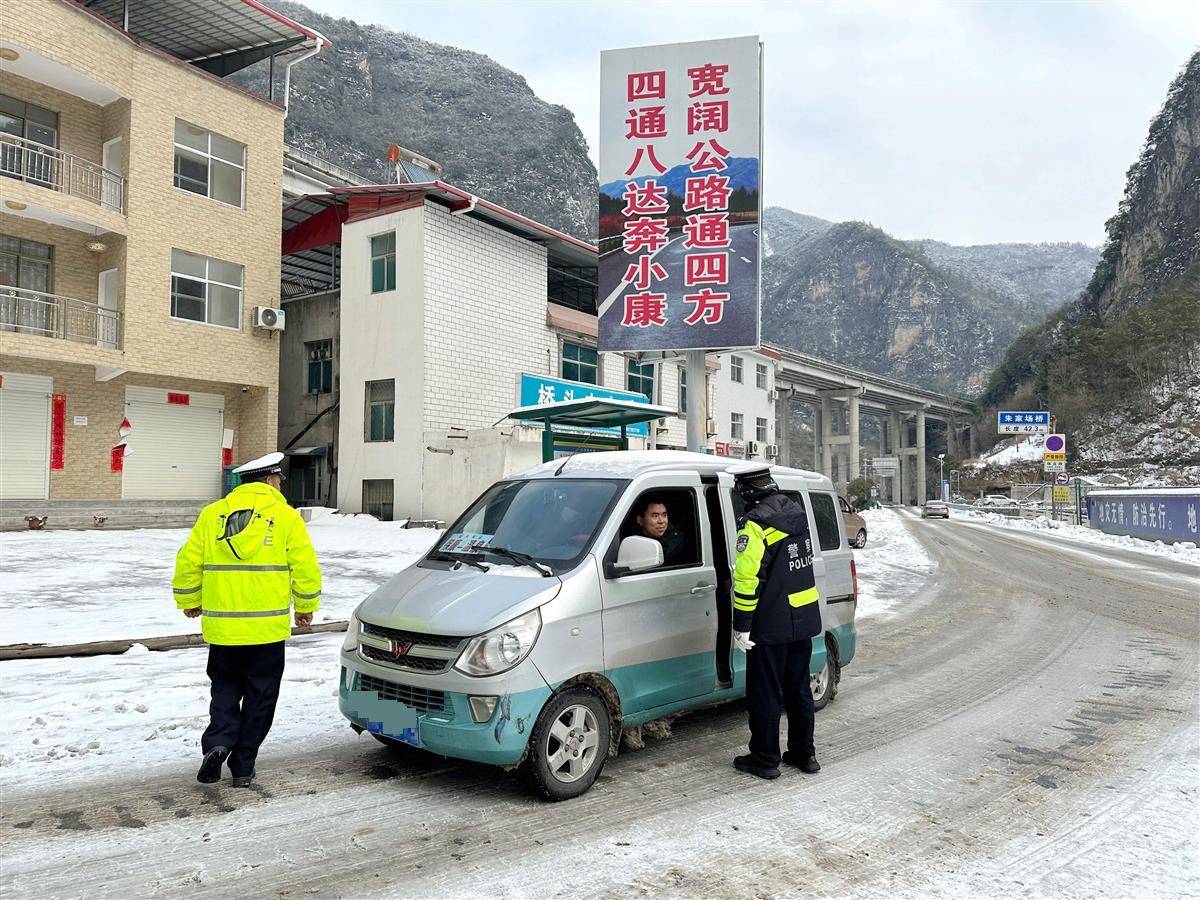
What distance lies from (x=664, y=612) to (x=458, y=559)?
1.34 metres

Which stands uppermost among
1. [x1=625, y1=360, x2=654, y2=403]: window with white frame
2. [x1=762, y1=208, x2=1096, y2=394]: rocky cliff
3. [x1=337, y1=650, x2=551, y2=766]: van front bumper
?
[x1=762, y1=208, x2=1096, y2=394]: rocky cliff

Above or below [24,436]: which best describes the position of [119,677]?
below

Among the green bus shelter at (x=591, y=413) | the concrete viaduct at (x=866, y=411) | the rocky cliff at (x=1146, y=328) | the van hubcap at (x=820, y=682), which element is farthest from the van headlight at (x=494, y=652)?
the concrete viaduct at (x=866, y=411)

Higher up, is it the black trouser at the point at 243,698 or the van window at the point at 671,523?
the van window at the point at 671,523

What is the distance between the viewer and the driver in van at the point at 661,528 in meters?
5.02

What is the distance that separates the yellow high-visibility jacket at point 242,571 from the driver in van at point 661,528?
204 cm

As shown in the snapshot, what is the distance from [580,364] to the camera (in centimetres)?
3109

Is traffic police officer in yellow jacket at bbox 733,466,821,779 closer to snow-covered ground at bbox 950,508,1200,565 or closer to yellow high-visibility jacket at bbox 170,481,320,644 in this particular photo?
yellow high-visibility jacket at bbox 170,481,320,644

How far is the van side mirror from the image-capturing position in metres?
4.48

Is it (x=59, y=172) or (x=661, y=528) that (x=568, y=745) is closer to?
(x=661, y=528)

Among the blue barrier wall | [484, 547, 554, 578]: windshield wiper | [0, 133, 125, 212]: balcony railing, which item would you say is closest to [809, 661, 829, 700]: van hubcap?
[484, 547, 554, 578]: windshield wiper

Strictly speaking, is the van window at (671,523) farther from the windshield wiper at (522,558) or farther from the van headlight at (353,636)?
the van headlight at (353,636)

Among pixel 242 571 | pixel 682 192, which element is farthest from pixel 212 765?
pixel 682 192

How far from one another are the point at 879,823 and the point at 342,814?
282 cm
